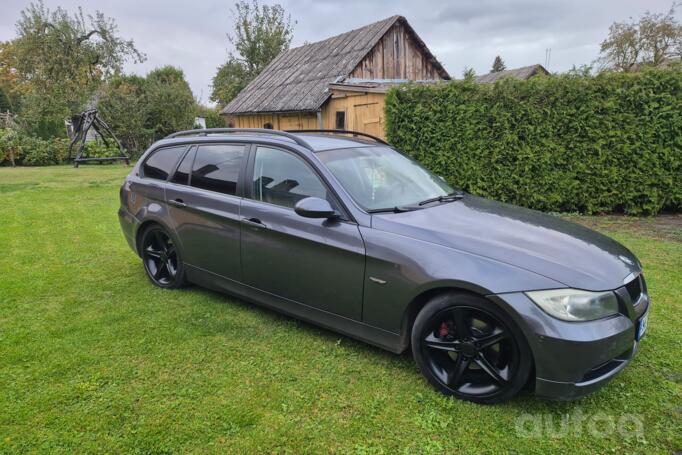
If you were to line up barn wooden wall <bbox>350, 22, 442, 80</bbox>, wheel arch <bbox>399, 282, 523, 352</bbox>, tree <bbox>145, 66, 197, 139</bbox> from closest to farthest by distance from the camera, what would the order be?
wheel arch <bbox>399, 282, 523, 352</bbox>, barn wooden wall <bbox>350, 22, 442, 80</bbox>, tree <bbox>145, 66, 197, 139</bbox>

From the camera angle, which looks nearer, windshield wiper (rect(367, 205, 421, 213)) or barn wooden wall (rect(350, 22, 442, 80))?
windshield wiper (rect(367, 205, 421, 213))

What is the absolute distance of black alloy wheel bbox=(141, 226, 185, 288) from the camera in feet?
13.6

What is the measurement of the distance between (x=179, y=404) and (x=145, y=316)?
1.40m

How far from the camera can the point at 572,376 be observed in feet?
7.22

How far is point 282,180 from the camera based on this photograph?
327cm

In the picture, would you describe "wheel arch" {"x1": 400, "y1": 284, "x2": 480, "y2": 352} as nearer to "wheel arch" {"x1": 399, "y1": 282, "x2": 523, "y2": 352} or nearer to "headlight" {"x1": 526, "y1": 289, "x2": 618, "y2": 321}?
"wheel arch" {"x1": 399, "y1": 282, "x2": 523, "y2": 352}

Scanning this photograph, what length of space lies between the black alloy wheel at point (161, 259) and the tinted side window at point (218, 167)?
0.73m

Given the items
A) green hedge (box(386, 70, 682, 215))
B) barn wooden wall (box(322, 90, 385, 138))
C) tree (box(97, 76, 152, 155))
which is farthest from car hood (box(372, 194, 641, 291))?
tree (box(97, 76, 152, 155))

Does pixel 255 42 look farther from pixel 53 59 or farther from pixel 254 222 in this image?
pixel 254 222

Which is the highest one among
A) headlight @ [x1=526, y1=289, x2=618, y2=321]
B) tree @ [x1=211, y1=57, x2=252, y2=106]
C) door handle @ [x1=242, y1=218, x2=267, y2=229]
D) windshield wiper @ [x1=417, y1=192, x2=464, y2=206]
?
tree @ [x1=211, y1=57, x2=252, y2=106]

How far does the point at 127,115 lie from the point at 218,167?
1909 cm

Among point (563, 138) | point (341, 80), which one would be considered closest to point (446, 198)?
point (563, 138)

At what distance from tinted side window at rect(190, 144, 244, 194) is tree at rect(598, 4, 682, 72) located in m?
30.6

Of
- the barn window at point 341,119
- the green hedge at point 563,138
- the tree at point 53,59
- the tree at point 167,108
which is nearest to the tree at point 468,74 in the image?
the green hedge at point 563,138
